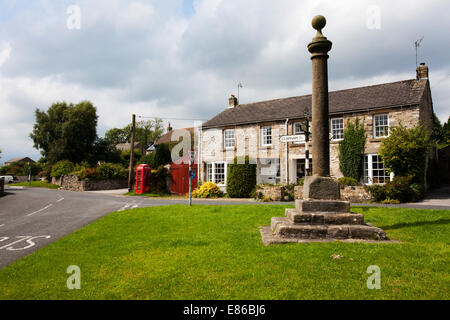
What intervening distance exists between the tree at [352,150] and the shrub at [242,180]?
6.09m

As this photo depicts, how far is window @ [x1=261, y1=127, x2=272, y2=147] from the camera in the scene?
68.8 ft

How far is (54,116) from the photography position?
1547 inches

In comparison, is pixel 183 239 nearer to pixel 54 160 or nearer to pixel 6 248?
pixel 6 248

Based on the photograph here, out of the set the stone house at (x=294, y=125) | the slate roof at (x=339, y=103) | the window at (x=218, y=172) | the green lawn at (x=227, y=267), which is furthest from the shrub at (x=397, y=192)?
the window at (x=218, y=172)

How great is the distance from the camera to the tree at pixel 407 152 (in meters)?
14.4

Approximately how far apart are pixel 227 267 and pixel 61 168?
3628cm

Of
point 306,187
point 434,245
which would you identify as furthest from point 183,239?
point 434,245

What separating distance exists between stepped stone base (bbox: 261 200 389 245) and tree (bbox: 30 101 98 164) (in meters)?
39.0

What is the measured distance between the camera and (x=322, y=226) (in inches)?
234

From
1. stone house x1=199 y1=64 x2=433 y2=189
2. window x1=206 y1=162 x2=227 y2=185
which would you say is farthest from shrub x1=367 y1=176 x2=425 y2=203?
window x1=206 y1=162 x2=227 y2=185

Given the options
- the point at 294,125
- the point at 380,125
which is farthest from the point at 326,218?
the point at 294,125

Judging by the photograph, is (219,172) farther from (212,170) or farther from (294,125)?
(294,125)

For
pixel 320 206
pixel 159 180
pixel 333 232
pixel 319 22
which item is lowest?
pixel 333 232
